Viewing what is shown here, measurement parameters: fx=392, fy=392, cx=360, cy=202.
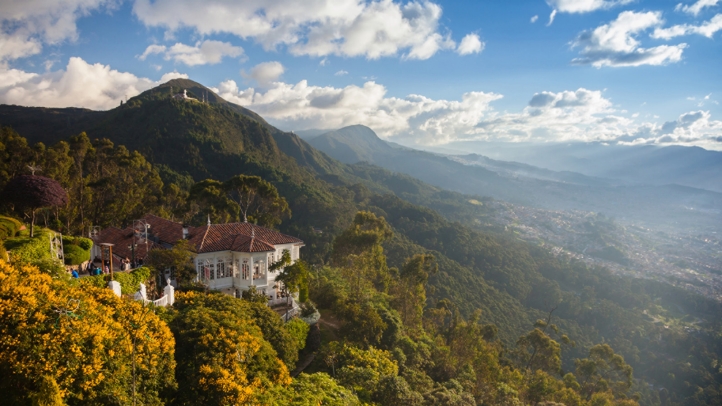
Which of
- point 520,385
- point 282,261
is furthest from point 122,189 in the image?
point 520,385

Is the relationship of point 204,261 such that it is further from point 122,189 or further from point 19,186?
point 122,189

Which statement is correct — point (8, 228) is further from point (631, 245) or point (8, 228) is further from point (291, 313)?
point (631, 245)

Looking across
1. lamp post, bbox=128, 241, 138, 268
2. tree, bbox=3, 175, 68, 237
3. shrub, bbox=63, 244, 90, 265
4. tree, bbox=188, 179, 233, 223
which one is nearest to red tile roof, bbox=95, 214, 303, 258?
lamp post, bbox=128, 241, 138, 268

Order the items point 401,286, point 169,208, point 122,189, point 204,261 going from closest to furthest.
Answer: point 204,261, point 401,286, point 122,189, point 169,208

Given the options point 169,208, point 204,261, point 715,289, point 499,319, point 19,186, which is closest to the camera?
point 19,186

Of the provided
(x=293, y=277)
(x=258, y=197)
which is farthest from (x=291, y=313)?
(x=258, y=197)

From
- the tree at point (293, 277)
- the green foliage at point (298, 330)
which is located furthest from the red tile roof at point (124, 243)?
the green foliage at point (298, 330)

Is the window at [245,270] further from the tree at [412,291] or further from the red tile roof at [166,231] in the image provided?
the tree at [412,291]
